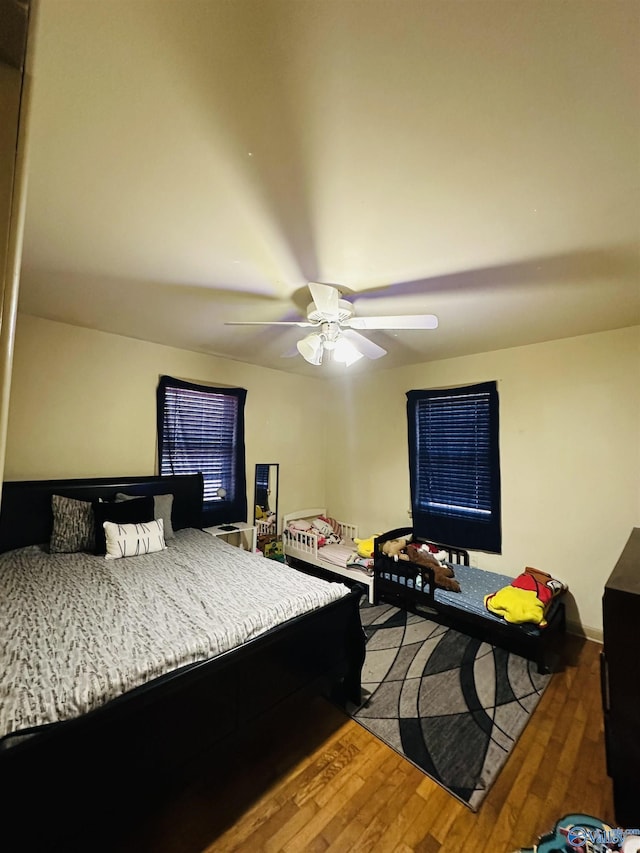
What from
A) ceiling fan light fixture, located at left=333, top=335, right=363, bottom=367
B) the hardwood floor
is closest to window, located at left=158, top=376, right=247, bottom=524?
ceiling fan light fixture, located at left=333, top=335, right=363, bottom=367

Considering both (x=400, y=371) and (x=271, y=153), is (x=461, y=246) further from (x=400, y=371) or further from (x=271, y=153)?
(x=400, y=371)

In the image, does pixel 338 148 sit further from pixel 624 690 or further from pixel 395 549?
pixel 395 549

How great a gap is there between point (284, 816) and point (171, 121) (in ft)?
8.50

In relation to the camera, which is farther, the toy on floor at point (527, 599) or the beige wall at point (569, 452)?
the beige wall at point (569, 452)

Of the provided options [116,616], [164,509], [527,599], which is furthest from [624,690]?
[164,509]

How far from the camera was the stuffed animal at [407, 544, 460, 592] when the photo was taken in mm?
2903

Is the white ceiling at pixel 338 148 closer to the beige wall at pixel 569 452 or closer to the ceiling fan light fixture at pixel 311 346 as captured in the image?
the ceiling fan light fixture at pixel 311 346

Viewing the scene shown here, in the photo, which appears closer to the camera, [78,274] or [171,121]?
[171,121]

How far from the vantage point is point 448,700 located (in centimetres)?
210

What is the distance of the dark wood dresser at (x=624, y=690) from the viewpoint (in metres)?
1.30

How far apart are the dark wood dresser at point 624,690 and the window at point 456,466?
1.99m

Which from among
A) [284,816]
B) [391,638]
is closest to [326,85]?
[284,816]

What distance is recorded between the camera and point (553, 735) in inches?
73.5

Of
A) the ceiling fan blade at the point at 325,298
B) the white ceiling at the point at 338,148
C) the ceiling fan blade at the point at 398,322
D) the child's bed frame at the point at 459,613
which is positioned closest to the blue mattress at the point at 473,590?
the child's bed frame at the point at 459,613
